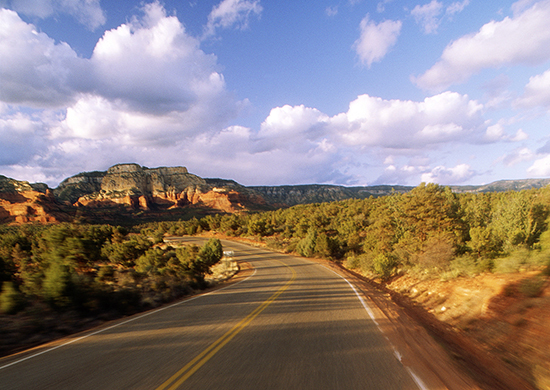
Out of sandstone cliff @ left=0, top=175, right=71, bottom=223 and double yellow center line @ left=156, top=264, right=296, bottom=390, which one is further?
sandstone cliff @ left=0, top=175, right=71, bottom=223

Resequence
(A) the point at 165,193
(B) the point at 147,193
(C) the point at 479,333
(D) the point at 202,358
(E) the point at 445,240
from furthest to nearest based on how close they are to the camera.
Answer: (A) the point at 165,193 → (B) the point at 147,193 → (E) the point at 445,240 → (C) the point at 479,333 → (D) the point at 202,358

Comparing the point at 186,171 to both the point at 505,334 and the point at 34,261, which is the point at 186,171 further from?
the point at 505,334

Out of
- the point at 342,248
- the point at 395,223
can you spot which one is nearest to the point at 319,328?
the point at 395,223

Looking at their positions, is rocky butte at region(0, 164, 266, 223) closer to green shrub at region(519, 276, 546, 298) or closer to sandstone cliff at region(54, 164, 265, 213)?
sandstone cliff at region(54, 164, 265, 213)

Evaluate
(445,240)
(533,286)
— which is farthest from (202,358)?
(445,240)

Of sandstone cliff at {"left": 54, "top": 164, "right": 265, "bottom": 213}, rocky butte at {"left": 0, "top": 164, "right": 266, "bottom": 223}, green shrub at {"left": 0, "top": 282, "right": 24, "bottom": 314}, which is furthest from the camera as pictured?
sandstone cliff at {"left": 54, "top": 164, "right": 265, "bottom": 213}

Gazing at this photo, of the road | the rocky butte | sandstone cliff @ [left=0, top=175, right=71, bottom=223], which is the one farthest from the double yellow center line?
the rocky butte

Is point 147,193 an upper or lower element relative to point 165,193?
upper

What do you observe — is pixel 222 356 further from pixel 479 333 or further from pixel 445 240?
pixel 445 240

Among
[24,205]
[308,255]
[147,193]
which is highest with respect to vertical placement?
[147,193]

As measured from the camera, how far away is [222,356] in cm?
490

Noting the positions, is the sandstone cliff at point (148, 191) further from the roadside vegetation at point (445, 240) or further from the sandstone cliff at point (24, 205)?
the roadside vegetation at point (445, 240)

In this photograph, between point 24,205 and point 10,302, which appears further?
point 24,205

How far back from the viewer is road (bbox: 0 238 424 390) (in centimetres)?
402
